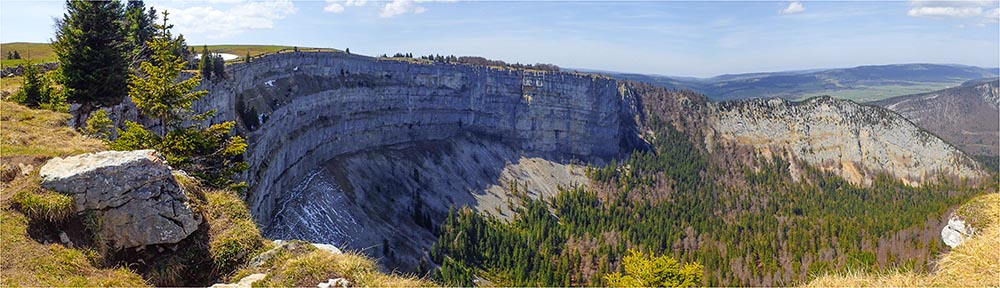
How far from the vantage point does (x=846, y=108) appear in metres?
197

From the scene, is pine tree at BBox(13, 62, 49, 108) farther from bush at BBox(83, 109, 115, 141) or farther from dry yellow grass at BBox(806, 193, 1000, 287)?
dry yellow grass at BBox(806, 193, 1000, 287)

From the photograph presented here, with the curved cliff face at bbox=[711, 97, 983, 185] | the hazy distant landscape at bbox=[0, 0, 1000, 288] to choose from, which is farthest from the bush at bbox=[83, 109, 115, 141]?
the curved cliff face at bbox=[711, 97, 983, 185]

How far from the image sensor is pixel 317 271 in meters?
15.0

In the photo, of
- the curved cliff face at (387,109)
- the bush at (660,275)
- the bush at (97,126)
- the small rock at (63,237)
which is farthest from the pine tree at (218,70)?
the bush at (660,275)

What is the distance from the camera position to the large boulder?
51.8 feet

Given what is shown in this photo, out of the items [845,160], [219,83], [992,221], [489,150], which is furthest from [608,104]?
[992,221]

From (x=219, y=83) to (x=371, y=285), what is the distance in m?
55.3

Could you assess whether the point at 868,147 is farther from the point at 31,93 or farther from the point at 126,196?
the point at 31,93

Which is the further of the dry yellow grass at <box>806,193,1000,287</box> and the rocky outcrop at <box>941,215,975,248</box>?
the rocky outcrop at <box>941,215,975,248</box>

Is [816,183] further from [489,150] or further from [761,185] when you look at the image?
[489,150]

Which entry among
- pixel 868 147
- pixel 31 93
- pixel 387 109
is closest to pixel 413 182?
pixel 387 109

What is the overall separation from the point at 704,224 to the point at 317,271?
12894 cm

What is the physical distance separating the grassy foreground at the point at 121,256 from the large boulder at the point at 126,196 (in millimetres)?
330

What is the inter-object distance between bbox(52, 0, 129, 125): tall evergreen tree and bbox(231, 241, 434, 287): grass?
76.1 ft
